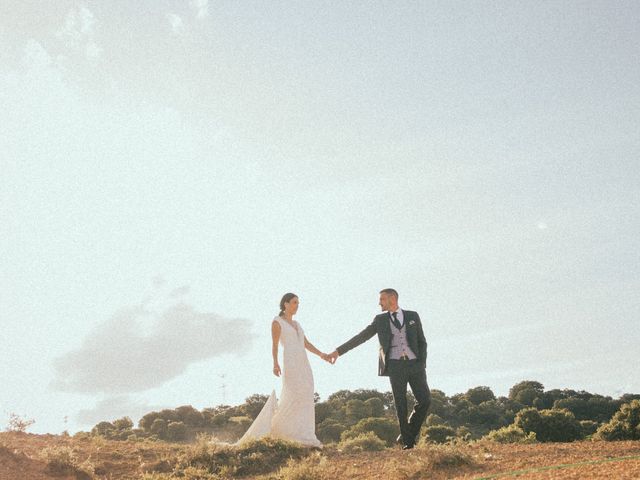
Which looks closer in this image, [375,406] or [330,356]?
[330,356]

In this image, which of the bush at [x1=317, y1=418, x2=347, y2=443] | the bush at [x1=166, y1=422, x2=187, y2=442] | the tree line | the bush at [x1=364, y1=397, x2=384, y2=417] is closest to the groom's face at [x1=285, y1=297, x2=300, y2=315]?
the tree line

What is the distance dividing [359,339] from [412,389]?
142 cm

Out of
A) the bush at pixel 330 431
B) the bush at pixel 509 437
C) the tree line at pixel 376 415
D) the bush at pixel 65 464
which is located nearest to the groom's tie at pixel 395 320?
the bush at pixel 509 437

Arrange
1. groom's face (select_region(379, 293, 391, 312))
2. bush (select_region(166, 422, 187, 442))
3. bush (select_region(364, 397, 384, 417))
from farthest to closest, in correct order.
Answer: bush (select_region(364, 397, 384, 417)) < bush (select_region(166, 422, 187, 442)) < groom's face (select_region(379, 293, 391, 312))

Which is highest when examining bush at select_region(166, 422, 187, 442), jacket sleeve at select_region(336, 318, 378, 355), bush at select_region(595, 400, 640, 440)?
jacket sleeve at select_region(336, 318, 378, 355)

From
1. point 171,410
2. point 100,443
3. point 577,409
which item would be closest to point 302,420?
point 100,443

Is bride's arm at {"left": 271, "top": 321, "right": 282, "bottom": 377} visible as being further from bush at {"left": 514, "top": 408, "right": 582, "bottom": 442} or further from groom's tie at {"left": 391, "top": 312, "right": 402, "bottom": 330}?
bush at {"left": 514, "top": 408, "right": 582, "bottom": 442}

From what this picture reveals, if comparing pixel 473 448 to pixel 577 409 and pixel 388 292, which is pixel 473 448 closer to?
pixel 388 292

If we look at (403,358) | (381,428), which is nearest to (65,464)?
(403,358)

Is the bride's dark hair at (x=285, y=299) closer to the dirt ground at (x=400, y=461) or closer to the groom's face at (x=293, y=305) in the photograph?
the groom's face at (x=293, y=305)

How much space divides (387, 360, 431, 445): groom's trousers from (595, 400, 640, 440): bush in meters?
6.53

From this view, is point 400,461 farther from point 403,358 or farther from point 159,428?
point 159,428

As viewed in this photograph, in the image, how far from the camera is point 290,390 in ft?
35.6

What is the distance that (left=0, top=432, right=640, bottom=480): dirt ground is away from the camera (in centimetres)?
682
